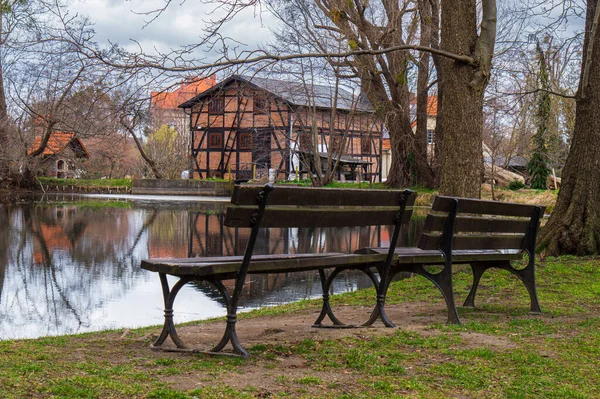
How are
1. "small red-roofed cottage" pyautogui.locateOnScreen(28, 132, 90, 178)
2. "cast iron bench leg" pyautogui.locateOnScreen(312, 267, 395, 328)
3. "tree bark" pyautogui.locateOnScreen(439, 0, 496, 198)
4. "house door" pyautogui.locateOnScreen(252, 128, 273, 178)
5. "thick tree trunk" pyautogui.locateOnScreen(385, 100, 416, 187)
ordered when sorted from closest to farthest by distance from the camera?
"cast iron bench leg" pyautogui.locateOnScreen(312, 267, 395, 328)
"tree bark" pyautogui.locateOnScreen(439, 0, 496, 198)
"thick tree trunk" pyautogui.locateOnScreen(385, 100, 416, 187)
"small red-roofed cottage" pyautogui.locateOnScreen(28, 132, 90, 178)
"house door" pyautogui.locateOnScreen(252, 128, 273, 178)

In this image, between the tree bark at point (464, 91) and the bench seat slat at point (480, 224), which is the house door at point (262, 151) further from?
the bench seat slat at point (480, 224)

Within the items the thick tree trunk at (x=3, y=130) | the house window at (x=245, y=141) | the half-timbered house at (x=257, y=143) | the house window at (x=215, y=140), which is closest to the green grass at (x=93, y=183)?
A: the half-timbered house at (x=257, y=143)

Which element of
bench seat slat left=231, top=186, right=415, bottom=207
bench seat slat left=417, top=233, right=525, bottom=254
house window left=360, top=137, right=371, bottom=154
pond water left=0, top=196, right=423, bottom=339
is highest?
house window left=360, top=137, right=371, bottom=154

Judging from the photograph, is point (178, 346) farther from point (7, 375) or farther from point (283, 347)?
point (7, 375)

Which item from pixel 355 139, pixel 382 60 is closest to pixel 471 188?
pixel 382 60

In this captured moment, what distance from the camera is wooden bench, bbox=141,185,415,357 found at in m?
4.89

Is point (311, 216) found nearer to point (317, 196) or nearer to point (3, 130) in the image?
point (317, 196)

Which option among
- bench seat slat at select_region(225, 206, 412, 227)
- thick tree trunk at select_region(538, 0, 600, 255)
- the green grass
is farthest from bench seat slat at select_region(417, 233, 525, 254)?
the green grass

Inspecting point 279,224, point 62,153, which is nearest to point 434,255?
point 279,224

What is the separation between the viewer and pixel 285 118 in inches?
2124

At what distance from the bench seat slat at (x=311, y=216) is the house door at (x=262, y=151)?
157 ft

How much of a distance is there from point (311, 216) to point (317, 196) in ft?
0.49

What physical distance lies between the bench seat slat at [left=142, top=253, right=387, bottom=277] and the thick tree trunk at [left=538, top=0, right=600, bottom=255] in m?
6.54

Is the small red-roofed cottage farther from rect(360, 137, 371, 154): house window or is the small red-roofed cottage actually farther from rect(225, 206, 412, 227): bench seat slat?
rect(225, 206, 412, 227): bench seat slat
